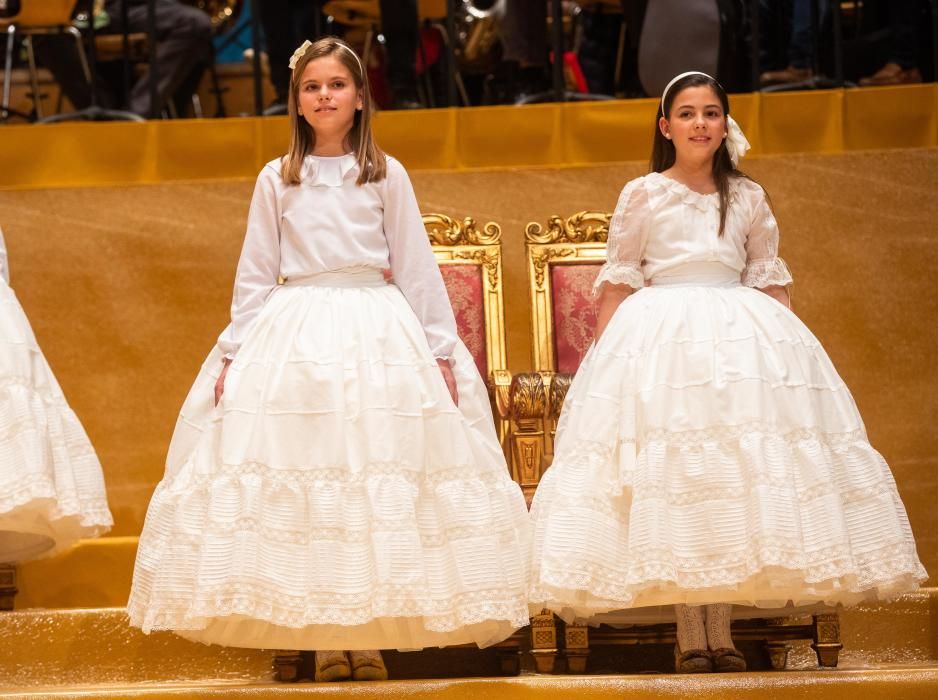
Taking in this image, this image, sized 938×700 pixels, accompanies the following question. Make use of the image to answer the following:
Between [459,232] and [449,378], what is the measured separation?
3.57ft

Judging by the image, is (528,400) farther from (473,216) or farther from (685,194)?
(473,216)

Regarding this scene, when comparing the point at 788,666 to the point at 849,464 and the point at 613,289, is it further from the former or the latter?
the point at 613,289

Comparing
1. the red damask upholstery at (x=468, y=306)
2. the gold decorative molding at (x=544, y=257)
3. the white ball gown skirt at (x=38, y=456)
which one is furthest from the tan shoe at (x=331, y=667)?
the gold decorative molding at (x=544, y=257)

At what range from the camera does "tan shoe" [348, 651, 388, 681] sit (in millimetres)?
3287

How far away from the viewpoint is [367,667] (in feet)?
10.8

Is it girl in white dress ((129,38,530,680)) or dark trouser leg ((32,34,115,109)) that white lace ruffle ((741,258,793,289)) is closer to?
girl in white dress ((129,38,530,680))

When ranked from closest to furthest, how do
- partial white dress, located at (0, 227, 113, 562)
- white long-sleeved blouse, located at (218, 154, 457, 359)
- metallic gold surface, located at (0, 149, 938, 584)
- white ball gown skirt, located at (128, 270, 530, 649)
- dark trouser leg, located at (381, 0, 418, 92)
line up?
white ball gown skirt, located at (128, 270, 530, 649)
white long-sleeved blouse, located at (218, 154, 457, 359)
partial white dress, located at (0, 227, 113, 562)
metallic gold surface, located at (0, 149, 938, 584)
dark trouser leg, located at (381, 0, 418, 92)

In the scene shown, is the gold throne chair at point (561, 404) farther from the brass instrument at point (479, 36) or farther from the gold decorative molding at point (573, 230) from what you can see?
the brass instrument at point (479, 36)

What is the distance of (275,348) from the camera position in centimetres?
321

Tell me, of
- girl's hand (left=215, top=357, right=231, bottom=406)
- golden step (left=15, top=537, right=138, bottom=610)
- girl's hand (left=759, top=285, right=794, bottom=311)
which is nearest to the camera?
girl's hand (left=215, top=357, right=231, bottom=406)

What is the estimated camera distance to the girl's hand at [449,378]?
10.8 ft

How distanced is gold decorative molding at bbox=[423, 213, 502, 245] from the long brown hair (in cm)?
77

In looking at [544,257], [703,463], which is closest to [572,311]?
[544,257]

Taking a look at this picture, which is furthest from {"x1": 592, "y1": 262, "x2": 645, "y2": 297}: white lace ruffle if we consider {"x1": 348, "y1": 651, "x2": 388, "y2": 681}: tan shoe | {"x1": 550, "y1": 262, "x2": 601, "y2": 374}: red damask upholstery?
{"x1": 348, "y1": 651, "x2": 388, "y2": 681}: tan shoe
